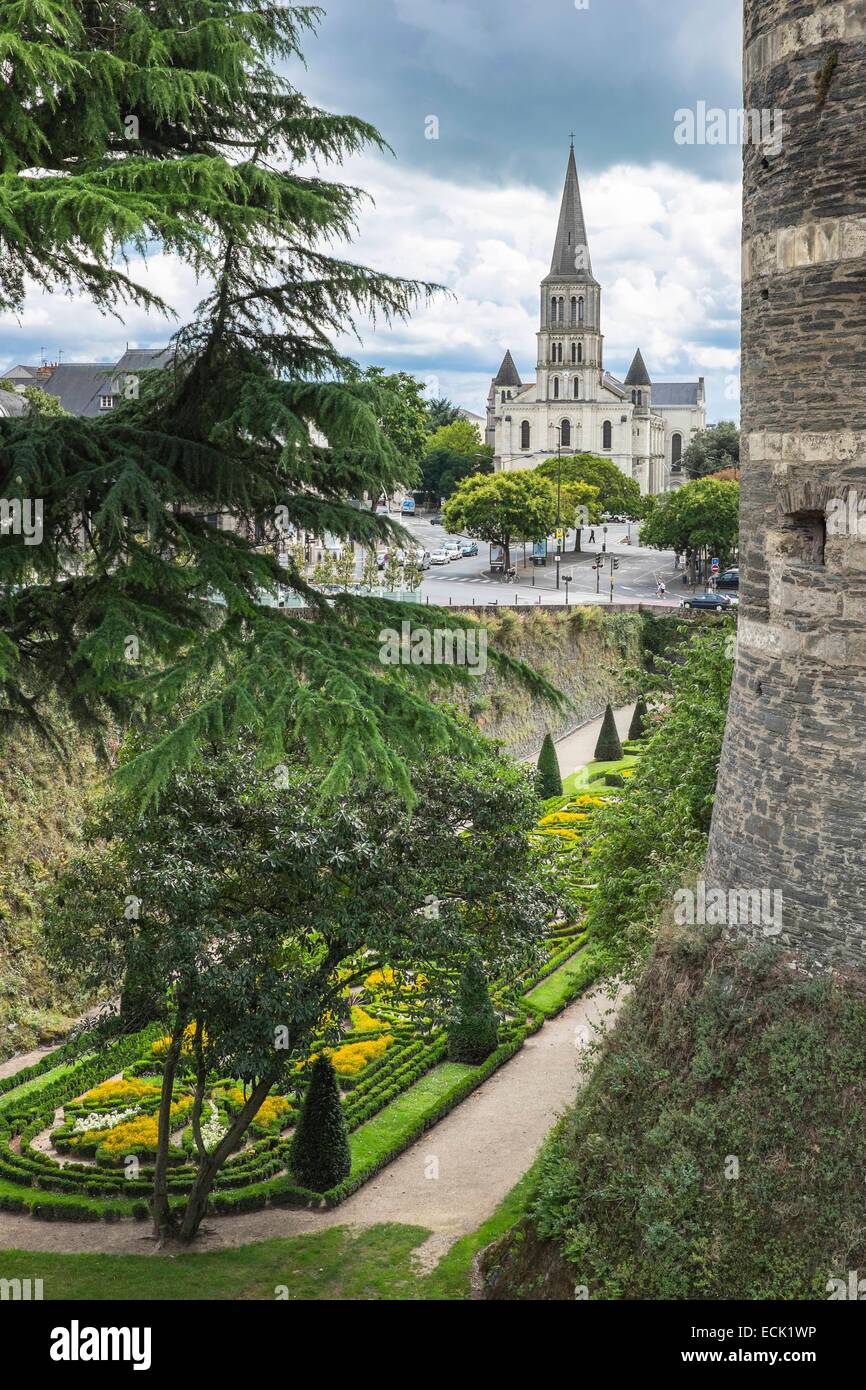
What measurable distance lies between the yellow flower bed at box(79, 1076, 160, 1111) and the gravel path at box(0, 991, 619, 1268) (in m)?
2.95

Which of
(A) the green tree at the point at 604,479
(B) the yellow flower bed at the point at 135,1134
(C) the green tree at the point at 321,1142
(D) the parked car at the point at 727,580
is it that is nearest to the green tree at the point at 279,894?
(C) the green tree at the point at 321,1142

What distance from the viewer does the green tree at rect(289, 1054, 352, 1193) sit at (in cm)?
1839

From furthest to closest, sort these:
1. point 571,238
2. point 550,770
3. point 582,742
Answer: point 571,238 < point 582,742 < point 550,770

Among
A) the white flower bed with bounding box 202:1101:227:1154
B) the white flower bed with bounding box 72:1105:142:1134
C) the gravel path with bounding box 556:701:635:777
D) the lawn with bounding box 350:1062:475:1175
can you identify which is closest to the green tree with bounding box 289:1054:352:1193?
the lawn with bounding box 350:1062:475:1175

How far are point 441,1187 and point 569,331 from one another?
11131cm

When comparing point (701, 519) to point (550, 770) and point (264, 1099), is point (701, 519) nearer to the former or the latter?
point (550, 770)

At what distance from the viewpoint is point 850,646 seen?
1240 cm

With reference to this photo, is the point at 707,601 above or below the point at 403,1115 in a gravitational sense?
above

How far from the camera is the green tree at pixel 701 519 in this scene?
69938mm

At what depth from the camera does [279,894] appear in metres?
15.0

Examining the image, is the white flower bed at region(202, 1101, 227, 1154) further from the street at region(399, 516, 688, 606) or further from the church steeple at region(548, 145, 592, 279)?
the church steeple at region(548, 145, 592, 279)

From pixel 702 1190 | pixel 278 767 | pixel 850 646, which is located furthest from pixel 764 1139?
pixel 278 767

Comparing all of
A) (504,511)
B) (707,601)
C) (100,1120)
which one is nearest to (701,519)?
(504,511)

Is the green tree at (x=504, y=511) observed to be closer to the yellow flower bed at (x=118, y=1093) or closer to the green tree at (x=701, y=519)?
the green tree at (x=701, y=519)
